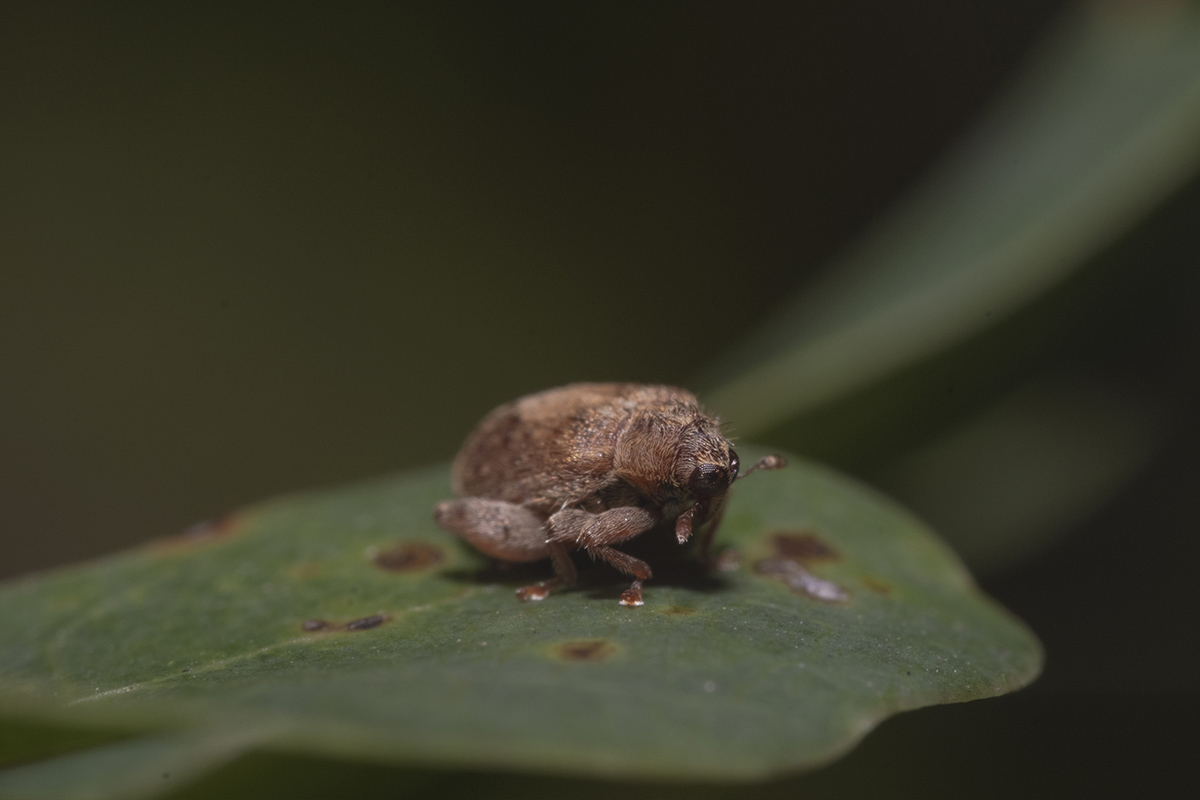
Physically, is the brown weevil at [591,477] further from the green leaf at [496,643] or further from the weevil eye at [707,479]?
the green leaf at [496,643]

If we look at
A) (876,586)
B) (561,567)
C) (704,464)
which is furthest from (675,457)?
(876,586)

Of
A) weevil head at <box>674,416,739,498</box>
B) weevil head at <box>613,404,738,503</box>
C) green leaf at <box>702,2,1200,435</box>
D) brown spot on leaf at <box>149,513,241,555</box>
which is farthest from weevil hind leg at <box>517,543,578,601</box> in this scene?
brown spot on leaf at <box>149,513,241,555</box>

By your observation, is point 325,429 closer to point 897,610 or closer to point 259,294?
point 259,294

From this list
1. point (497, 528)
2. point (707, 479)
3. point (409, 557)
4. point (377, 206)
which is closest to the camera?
point (707, 479)

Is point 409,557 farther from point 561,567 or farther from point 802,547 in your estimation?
point 802,547

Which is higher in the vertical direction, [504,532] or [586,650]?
[504,532]

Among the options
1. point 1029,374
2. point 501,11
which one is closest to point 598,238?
point 501,11

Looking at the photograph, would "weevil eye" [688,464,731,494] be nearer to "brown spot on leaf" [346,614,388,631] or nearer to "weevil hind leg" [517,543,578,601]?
"weevil hind leg" [517,543,578,601]
